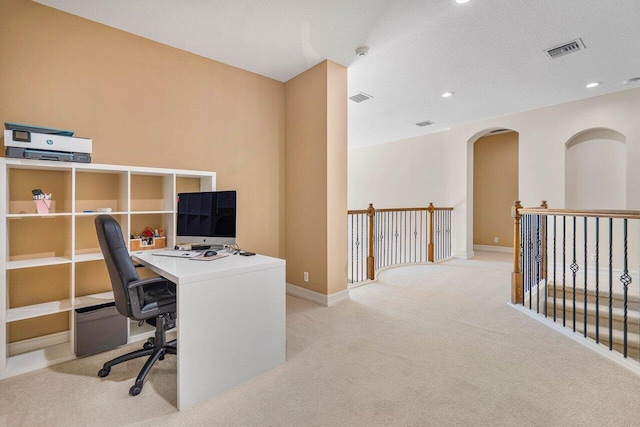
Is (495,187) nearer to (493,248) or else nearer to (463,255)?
(493,248)

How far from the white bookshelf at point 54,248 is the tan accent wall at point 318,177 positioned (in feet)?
4.73

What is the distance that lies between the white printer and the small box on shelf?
79 cm

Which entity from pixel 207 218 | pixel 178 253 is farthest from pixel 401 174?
pixel 178 253

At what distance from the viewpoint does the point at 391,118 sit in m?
5.73

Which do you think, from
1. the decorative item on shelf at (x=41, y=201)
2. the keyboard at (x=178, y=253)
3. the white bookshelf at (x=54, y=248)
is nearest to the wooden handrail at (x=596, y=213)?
the keyboard at (x=178, y=253)

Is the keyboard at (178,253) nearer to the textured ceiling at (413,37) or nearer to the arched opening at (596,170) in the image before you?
the textured ceiling at (413,37)

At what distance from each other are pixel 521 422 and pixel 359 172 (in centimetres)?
759

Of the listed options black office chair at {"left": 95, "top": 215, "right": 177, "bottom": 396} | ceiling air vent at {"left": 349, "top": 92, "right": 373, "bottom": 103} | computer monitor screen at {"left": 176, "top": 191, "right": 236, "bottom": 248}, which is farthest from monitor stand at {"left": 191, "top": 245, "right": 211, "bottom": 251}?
ceiling air vent at {"left": 349, "top": 92, "right": 373, "bottom": 103}

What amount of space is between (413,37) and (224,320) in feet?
10.1

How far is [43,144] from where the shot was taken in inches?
83.1

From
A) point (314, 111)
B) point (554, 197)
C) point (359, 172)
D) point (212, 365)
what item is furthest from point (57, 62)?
point (359, 172)

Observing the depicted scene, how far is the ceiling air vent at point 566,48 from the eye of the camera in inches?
119

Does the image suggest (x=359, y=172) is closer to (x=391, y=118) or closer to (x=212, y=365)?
(x=391, y=118)

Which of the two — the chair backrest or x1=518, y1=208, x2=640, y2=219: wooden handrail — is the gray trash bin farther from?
x1=518, y1=208, x2=640, y2=219: wooden handrail
